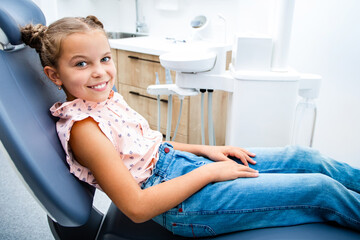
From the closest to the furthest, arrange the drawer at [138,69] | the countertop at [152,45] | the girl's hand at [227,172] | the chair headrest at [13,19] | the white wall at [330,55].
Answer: the chair headrest at [13,19] → the girl's hand at [227,172] → the white wall at [330,55] → the countertop at [152,45] → the drawer at [138,69]

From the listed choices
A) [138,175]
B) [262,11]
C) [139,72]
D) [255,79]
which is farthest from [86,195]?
[262,11]

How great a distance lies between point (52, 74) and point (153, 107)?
1.43 m

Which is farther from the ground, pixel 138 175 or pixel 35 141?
pixel 35 141

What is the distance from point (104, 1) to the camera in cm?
266

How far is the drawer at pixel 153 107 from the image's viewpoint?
203 centimetres

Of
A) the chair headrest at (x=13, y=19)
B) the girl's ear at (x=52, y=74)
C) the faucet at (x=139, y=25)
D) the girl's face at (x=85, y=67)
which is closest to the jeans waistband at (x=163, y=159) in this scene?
the girl's face at (x=85, y=67)

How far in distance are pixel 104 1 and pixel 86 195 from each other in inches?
93.8

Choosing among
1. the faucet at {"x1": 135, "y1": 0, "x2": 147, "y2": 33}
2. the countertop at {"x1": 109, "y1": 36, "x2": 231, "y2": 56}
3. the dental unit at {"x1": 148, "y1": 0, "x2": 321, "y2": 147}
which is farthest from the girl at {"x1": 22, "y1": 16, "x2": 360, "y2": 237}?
the faucet at {"x1": 135, "y1": 0, "x2": 147, "y2": 33}

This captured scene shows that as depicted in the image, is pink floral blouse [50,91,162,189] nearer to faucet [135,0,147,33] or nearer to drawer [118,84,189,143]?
drawer [118,84,189,143]

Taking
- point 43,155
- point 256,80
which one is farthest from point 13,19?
point 256,80

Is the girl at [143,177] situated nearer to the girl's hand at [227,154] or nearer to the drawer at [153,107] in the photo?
the girl's hand at [227,154]

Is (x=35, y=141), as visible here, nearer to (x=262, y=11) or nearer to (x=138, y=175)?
(x=138, y=175)

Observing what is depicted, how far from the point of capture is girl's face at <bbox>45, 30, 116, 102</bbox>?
0.69 meters

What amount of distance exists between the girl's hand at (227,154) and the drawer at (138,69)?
1.04m
